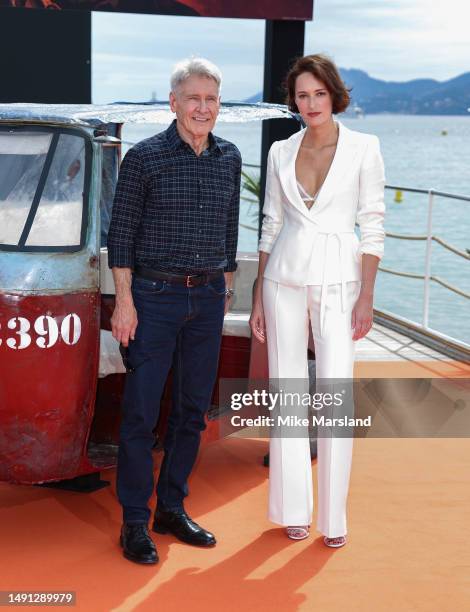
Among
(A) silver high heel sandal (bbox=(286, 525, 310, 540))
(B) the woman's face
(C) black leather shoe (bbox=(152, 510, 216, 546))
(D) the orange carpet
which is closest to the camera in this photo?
(D) the orange carpet

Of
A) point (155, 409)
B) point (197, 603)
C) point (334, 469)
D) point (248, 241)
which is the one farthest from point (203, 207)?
point (248, 241)

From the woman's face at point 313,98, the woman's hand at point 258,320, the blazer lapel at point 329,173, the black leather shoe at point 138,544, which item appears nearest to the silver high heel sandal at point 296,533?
the black leather shoe at point 138,544

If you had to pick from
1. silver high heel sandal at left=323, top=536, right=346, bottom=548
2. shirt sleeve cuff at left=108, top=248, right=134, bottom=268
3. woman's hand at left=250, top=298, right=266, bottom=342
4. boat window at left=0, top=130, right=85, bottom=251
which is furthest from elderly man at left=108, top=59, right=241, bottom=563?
silver high heel sandal at left=323, top=536, right=346, bottom=548

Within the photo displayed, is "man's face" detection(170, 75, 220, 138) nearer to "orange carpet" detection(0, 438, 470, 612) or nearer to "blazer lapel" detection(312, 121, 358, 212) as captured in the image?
"blazer lapel" detection(312, 121, 358, 212)

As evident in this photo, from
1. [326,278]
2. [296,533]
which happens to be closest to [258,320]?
[326,278]

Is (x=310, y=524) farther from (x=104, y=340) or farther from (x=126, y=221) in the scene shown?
(x=126, y=221)

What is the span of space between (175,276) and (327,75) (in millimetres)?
988

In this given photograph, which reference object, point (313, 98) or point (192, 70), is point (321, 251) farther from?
point (192, 70)

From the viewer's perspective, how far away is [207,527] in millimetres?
4277

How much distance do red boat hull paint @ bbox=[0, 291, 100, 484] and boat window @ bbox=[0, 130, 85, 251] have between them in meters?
0.24

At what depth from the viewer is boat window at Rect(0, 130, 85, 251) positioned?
3826 millimetres

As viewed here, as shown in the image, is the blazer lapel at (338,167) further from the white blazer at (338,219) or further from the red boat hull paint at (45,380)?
the red boat hull paint at (45,380)

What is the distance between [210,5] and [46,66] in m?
3.28

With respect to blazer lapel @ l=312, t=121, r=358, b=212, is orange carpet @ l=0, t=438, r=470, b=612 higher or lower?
lower
